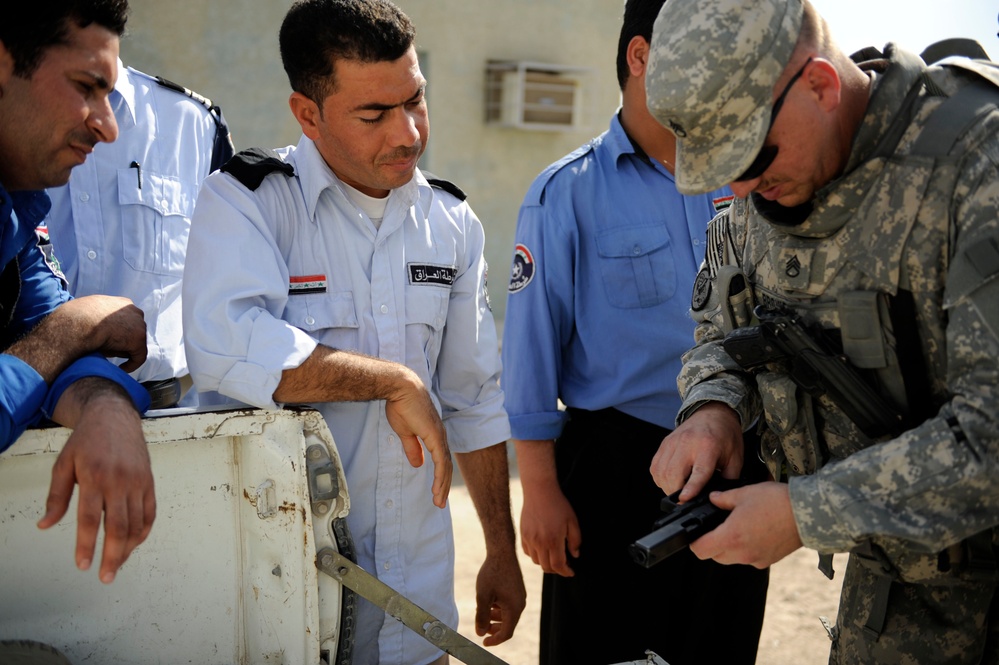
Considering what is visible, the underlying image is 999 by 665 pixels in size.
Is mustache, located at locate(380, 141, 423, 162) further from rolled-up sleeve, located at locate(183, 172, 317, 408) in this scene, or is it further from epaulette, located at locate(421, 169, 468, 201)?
rolled-up sleeve, located at locate(183, 172, 317, 408)

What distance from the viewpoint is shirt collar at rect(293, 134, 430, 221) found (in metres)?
2.11

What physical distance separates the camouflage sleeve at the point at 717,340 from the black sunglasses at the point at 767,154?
1.13ft

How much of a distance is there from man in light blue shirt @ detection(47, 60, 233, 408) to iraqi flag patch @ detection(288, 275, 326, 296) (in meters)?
0.60

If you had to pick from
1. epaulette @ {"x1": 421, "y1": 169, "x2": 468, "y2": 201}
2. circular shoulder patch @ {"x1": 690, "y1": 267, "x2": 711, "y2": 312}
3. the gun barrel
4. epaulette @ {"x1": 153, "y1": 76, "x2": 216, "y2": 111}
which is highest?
epaulette @ {"x1": 153, "y1": 76, "x2": 216, "y2": 111}

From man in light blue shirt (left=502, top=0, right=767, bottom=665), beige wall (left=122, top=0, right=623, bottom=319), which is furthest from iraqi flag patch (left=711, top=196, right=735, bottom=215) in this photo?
beige wall (left=122, top=0, right=623, bottom=319)

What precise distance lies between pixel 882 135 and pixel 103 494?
57.1 inches

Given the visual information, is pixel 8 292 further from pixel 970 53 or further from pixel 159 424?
pixel 970 53

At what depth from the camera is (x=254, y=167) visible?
6.70 ft

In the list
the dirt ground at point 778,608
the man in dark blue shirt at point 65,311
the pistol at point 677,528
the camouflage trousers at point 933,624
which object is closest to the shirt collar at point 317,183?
the man in dark blue shirt at point 65,311

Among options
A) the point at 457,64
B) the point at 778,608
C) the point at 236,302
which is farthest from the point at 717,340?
the point at 457,64

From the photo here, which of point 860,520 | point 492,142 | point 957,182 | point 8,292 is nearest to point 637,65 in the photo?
point 957,182

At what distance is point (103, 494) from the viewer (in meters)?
1.46

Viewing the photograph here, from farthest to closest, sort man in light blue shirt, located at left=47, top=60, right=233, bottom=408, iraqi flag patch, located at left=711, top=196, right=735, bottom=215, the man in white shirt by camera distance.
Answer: iraqi flag patch, located at left=711, top=196, right=735, bottom=215 → man in light blue shirt, located at left=47, top=60, right=233, bottom=408 → the man in white shirt

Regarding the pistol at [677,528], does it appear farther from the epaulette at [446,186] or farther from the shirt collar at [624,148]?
the shirt collar at [624,148]
